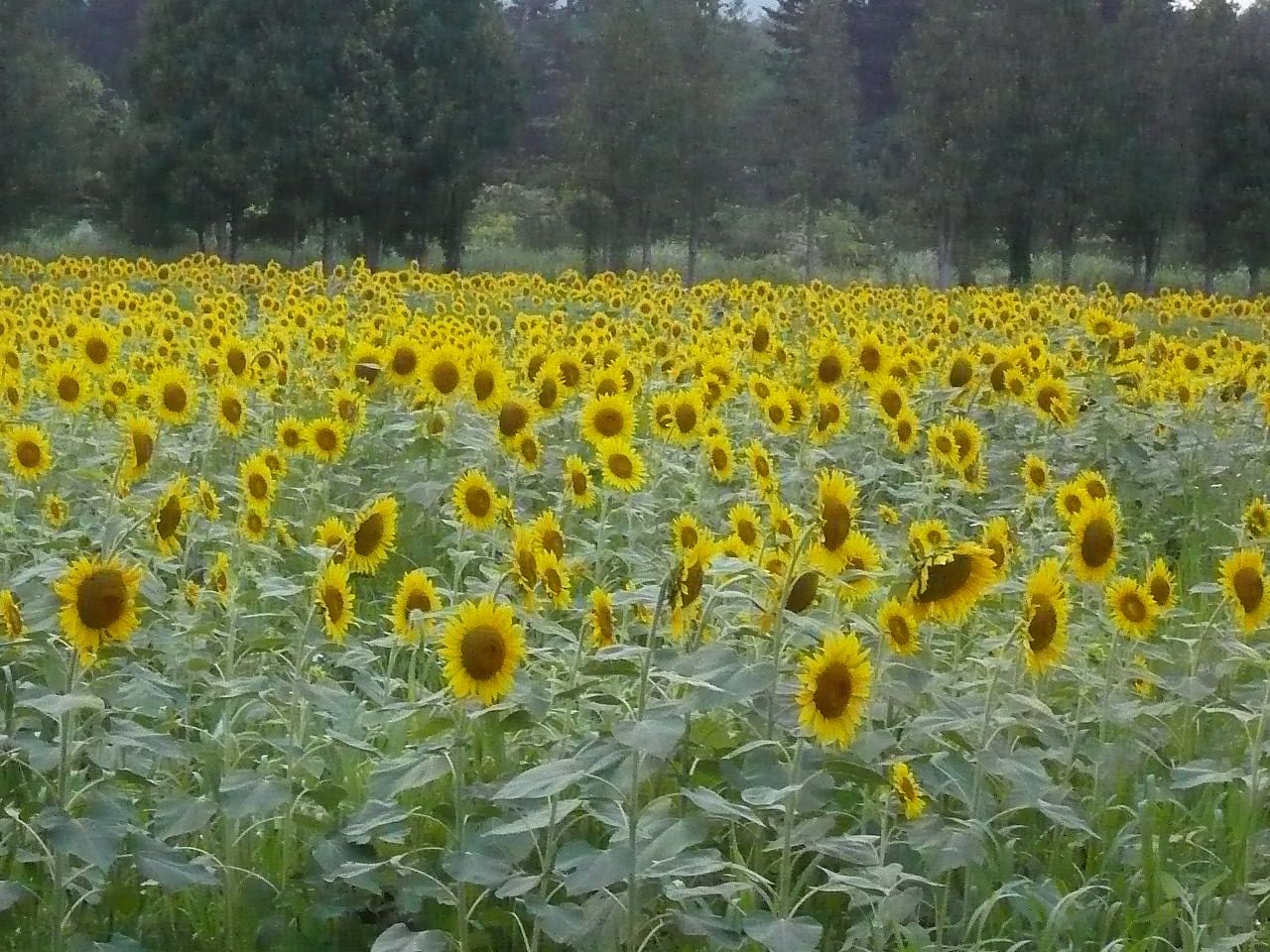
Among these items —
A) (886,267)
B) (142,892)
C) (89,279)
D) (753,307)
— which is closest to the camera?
(142,892)

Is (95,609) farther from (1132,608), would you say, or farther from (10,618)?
(1132,608)

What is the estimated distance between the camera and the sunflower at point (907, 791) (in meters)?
2.55

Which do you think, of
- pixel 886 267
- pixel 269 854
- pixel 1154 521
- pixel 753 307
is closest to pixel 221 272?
pixel 753 307

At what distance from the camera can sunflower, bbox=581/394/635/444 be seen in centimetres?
420

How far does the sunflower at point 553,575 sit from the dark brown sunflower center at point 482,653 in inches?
13.5

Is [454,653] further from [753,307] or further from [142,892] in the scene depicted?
[753,307]

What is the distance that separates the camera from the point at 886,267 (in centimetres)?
3030

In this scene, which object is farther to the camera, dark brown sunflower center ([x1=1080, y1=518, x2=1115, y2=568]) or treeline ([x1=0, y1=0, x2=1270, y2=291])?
treeline ([x1=0, y1=0, x2=1270, y2=291])

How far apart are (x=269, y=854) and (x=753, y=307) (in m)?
8.22

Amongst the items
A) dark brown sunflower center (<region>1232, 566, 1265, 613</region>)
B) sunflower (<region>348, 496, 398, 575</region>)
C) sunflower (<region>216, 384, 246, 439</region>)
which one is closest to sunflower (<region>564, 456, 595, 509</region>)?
sunflower (<region>348, 496, 398, 575</region>)

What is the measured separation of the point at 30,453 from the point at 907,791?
2.62 metres

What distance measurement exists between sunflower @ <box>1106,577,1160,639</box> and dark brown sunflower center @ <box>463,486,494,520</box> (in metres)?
1.34

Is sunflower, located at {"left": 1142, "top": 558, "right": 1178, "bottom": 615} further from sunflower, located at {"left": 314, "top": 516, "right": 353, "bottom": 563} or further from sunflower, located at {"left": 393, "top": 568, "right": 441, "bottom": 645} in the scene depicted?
sunflower, located at {"left": 314, "top": 516, "right": 353, "bottom": 563}

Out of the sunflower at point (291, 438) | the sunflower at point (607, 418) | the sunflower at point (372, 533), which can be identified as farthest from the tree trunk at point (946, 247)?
the sunflower at point (372, 533)
